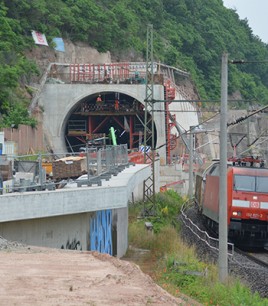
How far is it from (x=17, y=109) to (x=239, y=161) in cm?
2182

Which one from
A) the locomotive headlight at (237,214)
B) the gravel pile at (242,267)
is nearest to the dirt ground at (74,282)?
the gravel pile at (242,267)

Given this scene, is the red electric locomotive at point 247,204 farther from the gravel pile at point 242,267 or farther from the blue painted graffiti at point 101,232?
the blue painted graffiti at point 101,232

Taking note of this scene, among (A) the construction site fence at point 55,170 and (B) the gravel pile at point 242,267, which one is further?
(B) the gravel pile at point 242,267

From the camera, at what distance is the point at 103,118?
65.3m

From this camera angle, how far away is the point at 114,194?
19672 mm

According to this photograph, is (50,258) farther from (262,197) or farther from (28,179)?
(262,197)

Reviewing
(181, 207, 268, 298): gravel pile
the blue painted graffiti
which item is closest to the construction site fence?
the blue painted graffiti

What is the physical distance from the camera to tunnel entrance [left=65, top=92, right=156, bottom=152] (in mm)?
61094

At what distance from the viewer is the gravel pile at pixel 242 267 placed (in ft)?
61.6

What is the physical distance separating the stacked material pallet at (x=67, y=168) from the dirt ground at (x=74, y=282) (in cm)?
702

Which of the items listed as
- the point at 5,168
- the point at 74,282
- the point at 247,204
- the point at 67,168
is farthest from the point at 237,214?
the point at 74,282

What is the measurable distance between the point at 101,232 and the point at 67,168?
2.84 metres

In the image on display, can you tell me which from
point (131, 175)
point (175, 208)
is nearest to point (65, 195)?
point (131, 175)

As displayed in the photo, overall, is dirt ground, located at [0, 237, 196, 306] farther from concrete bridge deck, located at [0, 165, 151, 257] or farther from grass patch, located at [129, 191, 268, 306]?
concrete bridge deck, located at [0, 165, 151, 257]
